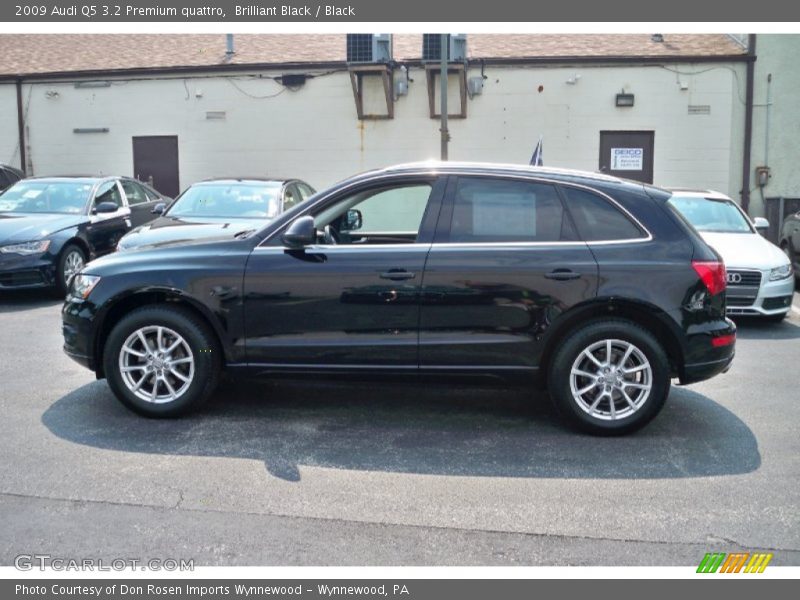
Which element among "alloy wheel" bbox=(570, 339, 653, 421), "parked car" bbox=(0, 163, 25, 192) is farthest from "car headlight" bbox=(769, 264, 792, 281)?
"parked car" bbox=(0, 163, 25, 192)

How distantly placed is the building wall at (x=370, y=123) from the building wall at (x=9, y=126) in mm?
68

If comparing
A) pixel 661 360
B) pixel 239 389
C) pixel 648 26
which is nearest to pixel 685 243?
pixel 661 360

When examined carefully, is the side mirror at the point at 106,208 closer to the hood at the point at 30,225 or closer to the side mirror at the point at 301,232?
the hood at the point at 30,225

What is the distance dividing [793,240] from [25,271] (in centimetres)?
987

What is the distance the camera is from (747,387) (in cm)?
662

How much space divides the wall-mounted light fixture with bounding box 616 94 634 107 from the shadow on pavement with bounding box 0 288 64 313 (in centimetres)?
1094

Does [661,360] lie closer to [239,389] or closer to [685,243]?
[685,243]

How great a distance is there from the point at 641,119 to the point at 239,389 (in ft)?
41.0

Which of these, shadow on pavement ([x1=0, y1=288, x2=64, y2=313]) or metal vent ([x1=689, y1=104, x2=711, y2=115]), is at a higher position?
metal vent ([x1=689, y1=104, x2=711, y2=115])

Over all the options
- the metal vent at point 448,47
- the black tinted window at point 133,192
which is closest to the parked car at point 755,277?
the black tinted window at point 133,192

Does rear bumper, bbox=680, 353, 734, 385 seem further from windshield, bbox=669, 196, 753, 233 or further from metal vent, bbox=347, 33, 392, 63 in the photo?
metal vent, bbox=347, 33, 392, 63

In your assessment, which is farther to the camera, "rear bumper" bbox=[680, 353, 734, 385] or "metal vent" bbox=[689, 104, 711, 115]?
"metal vent" bbox=[689, 104, 711, 115]

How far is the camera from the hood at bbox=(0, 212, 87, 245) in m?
10.0

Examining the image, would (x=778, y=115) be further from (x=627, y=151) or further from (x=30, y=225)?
(x=30, y=225)
